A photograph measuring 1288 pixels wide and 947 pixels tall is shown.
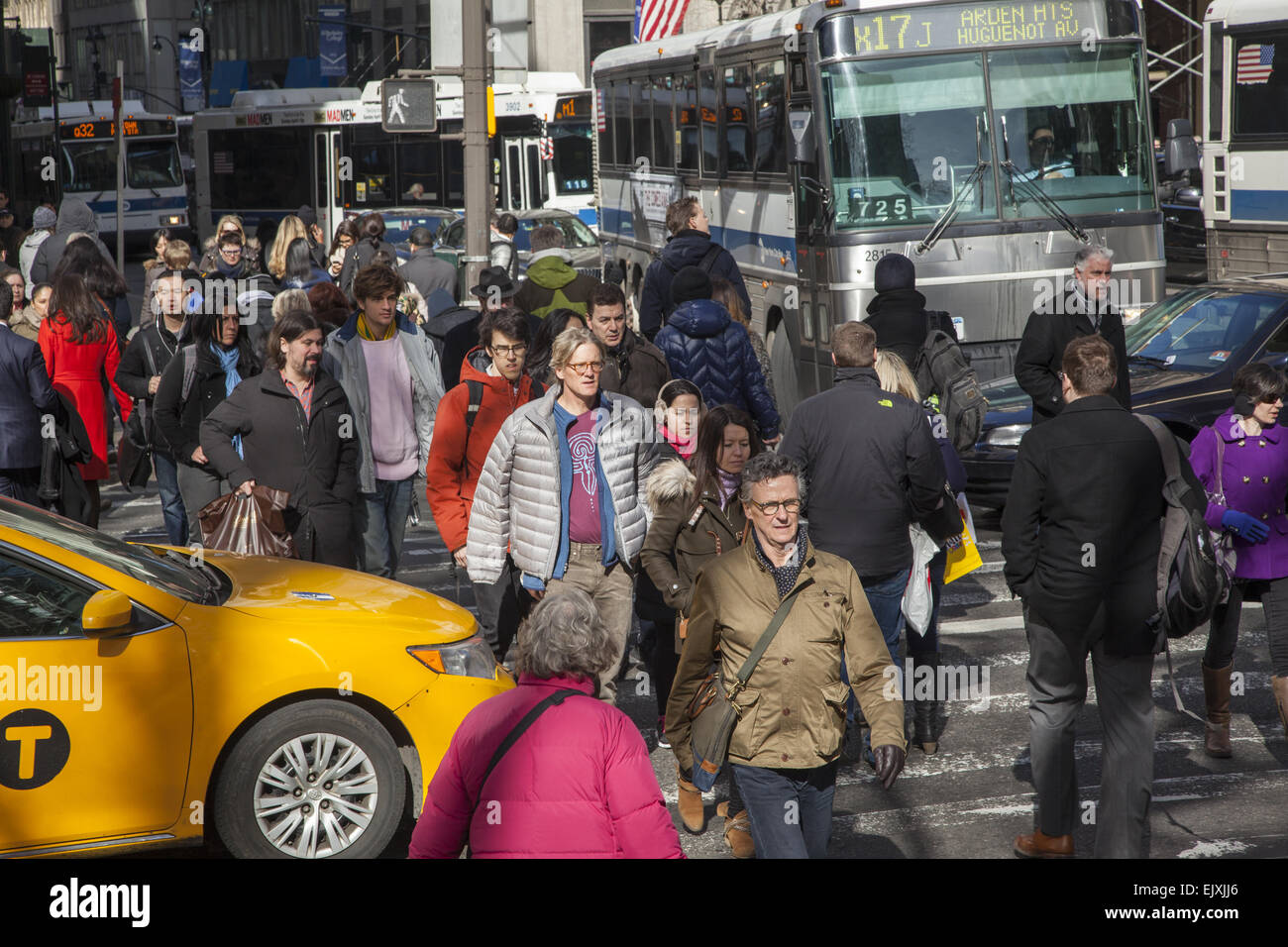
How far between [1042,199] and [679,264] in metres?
3.55

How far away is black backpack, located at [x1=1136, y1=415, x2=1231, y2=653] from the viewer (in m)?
5.57

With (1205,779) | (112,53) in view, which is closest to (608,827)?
(1205,779)

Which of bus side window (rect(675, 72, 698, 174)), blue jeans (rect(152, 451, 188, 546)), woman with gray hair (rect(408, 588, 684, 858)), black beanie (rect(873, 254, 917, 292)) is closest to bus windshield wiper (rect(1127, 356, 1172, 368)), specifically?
black beanie (rect(873, 254, 917, 292))

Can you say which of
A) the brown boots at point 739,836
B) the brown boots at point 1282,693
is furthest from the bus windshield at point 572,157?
the brown boots at point 739,836

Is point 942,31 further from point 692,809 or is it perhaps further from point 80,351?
point 692,809

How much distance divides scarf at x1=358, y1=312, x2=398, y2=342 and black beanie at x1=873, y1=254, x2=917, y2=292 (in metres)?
2.62

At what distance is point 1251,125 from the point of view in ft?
61.2

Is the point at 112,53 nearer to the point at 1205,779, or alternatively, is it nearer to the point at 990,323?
the point at 990,323

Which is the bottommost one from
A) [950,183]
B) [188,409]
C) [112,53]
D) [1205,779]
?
[1205,779]

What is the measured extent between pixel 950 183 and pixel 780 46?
8.12 ft

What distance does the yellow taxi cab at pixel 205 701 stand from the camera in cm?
530

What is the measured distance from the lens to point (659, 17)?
30672 mm

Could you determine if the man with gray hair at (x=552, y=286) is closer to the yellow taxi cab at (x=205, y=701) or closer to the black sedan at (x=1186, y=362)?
the black sedan at (x=1186, y=362)

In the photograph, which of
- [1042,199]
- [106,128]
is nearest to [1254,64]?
[1042,199]
